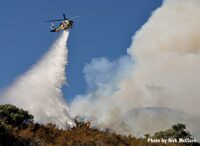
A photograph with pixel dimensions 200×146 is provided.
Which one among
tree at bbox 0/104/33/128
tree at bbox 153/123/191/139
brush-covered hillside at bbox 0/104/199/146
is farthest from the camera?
tree at bbox 153/123/191/139

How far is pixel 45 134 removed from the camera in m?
87.9

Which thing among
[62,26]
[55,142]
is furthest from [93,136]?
[62,26]

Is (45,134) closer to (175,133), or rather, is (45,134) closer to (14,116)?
(14,116)

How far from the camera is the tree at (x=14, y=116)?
10031cm

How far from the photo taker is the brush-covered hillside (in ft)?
265

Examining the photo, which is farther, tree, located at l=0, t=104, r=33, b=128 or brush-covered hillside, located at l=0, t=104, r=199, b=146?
tree, located at l=0, t=104, r=33, b=128

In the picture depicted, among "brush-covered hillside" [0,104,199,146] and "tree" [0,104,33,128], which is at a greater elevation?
"tree" [0,104,33,128]

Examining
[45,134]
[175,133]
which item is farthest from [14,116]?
[175,133]

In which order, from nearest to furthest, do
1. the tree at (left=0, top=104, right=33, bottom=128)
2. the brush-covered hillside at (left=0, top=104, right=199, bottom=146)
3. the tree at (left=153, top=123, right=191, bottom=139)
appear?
1. the brush-covered hillside at (left=0, top=104, right=199, bottom=146)
2. the tree at (left=0, top=104, right=33, bottom=128)
3. the tree at (left=153, top=123, right=191, bottom=139)

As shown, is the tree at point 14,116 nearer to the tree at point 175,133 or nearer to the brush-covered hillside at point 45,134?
the brush-covered hillside at point 45,134

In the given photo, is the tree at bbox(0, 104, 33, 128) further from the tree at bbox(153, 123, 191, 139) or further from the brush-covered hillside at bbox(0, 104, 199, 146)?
the tree at bbox(153, 123, 191, 139)

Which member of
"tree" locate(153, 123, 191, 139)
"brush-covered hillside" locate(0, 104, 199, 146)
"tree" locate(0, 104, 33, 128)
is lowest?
"brush-covered hillside" locate(0, 104, 199, 146)

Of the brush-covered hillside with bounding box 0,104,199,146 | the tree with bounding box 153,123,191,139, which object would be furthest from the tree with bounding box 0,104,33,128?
the tree with bounding box 153,123,191,139

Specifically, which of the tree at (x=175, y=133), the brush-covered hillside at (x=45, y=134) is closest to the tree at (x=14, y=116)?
the brush-covered hillside at (x=45, y=134)
